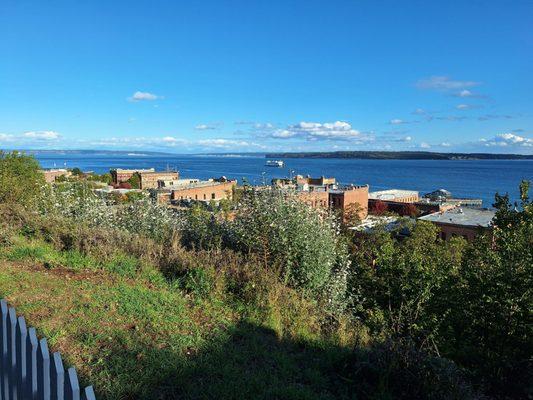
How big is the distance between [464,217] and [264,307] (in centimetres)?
5375

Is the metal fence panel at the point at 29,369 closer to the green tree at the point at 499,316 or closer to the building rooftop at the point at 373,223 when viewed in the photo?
the green tree at the point at 499,316

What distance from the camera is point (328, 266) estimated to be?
26.4 ft

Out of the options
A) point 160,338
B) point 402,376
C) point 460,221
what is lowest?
point 460,221

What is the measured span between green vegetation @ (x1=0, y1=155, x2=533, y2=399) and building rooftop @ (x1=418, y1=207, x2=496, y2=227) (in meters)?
43.3

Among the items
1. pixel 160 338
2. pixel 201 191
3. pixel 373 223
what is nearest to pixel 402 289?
pixel 160 338

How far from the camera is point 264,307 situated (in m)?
6.25

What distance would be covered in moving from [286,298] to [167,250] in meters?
2.89

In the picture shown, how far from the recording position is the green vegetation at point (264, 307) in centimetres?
432

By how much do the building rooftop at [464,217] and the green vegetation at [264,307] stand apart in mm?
43281

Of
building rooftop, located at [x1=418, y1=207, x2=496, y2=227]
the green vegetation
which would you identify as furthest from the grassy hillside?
building rooftop, located at [x1=418, y1=207, x2=496, y2=227]

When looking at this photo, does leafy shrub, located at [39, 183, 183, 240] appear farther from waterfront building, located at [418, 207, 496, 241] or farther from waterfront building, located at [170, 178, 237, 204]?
waterfront building, located at [170, 178, 237, 204]

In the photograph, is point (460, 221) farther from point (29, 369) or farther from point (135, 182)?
point (135, 182)

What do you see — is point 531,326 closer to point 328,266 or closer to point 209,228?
point 328,266

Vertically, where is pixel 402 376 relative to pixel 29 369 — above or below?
below
